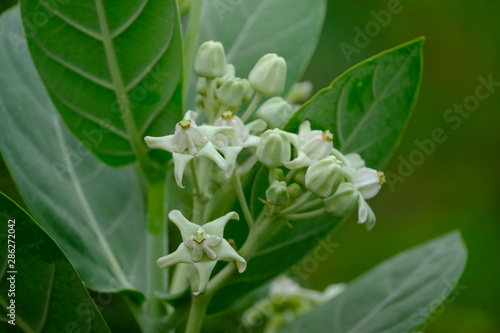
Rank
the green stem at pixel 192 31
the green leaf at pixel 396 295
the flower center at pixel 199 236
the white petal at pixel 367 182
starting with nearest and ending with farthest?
the flower center at pixel 199 236 < the white petal at pixel 367 182 < the green stem at pixel 192 31 < the green leaf at pixel 396 295

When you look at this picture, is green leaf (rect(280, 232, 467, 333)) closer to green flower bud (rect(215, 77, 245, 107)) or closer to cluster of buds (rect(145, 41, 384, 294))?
cluster of buds (rect(145, 41, 384, 294))

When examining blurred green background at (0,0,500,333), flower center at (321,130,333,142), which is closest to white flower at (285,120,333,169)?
flower center at (321,130,333,142)

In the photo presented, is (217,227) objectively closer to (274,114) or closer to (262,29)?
(274,114)

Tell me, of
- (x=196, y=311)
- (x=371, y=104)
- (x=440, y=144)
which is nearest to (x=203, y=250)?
(x=196, y=311)

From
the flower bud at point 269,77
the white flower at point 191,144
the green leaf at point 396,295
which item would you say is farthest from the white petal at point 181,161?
the green leaf at point 396,295

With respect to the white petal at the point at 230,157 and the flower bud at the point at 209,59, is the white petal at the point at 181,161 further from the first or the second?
the flower bud at the point at 209,59

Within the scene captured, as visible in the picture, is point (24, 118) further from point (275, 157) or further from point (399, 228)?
point (399, 228)

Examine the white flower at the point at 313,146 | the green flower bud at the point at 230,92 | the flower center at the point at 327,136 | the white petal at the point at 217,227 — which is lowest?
the white petal at the point at 217,227
